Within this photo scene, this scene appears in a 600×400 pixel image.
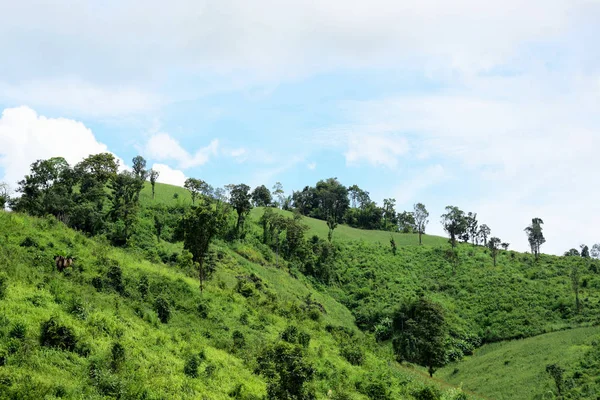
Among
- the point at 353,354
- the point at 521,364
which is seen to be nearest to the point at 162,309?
the point at 353,354

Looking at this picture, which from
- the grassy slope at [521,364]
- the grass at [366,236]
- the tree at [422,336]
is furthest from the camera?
the grass at [366,236]

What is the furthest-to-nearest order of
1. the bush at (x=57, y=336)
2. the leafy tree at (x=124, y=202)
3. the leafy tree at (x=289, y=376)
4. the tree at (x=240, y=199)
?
the tree at (x=240, y=199), the leafy tree at (x=124, y=202), the leafy tree at (x=289, y=376), the bush at (x=57, y=336)

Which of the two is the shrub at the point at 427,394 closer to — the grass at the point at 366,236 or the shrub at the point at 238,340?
the shrub at the point at 238,340

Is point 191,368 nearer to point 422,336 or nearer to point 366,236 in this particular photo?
point 422,336

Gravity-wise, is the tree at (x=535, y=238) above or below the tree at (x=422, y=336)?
above

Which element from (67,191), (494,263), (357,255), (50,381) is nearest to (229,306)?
(50,381)

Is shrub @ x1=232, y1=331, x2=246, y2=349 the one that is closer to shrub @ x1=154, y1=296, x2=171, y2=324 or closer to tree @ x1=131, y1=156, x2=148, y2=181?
shrub @ x1=154, y1=296, x2=171, y2=324

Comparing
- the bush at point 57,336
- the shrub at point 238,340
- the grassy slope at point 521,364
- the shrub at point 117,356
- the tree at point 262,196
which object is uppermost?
the tree at point 262,196

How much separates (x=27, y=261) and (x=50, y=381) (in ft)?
53.8

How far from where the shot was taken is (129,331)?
29.9 meters

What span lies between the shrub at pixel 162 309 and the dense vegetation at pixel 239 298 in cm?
13

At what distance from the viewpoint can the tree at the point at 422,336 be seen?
2559 inches

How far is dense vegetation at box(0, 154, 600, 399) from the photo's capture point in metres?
26.0

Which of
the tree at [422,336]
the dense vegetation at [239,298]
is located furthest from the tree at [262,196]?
the tree at [422,336]
